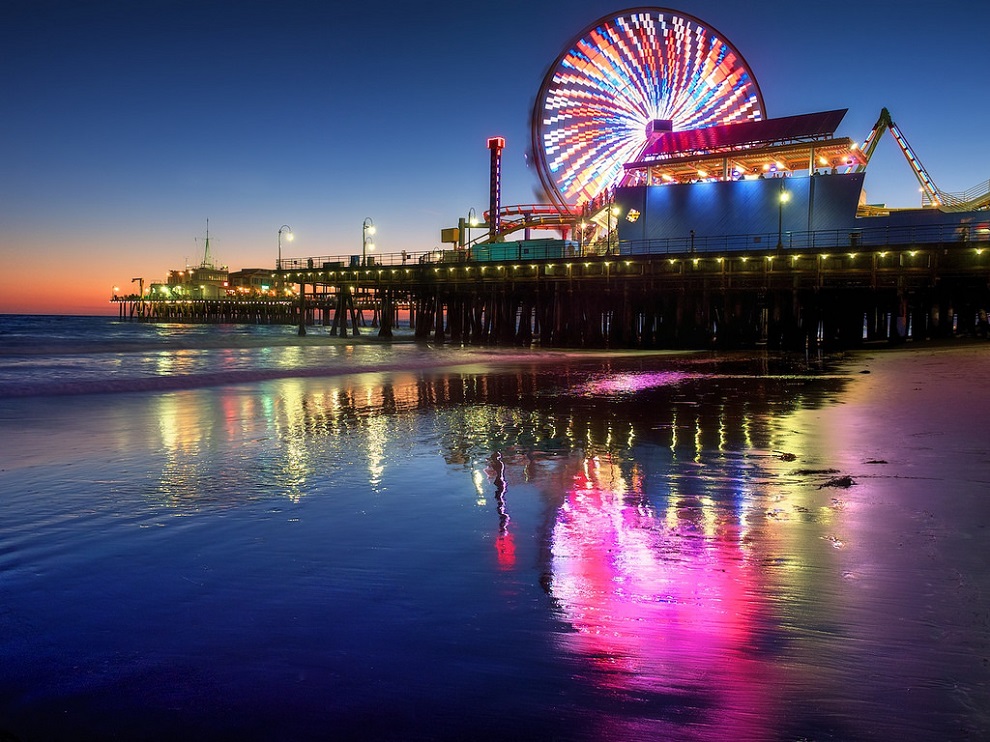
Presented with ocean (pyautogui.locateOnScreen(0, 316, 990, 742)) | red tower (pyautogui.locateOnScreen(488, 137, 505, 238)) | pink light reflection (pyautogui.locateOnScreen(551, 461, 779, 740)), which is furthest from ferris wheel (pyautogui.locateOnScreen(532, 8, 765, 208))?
pink light reflection (pyautogui.locateOnScreen(551, 461, 779, 740))

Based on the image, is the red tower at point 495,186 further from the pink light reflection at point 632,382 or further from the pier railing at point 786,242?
the pink light reflection at point 632,382

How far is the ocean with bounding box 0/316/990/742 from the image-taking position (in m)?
2.84

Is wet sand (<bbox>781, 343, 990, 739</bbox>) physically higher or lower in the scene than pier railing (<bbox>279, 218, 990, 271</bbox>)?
lower

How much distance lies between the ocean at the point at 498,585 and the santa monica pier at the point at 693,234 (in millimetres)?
27605

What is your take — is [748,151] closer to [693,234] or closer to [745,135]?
[745,135]

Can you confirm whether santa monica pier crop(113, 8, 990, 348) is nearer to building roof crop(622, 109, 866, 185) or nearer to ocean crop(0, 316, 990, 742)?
building roof crop(622, 109, 866, 185)

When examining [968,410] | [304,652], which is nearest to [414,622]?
[304,652]

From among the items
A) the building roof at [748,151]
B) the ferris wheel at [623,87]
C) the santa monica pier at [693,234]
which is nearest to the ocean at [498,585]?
the santa monica pier at [693,234]

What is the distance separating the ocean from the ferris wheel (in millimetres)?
39569

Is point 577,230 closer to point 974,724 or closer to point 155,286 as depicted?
point 974,724

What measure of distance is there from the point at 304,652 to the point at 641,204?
152 ft

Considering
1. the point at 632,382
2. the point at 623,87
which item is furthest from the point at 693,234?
the point at 632,382

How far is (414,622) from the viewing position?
365cm

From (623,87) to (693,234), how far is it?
12.3 meters
